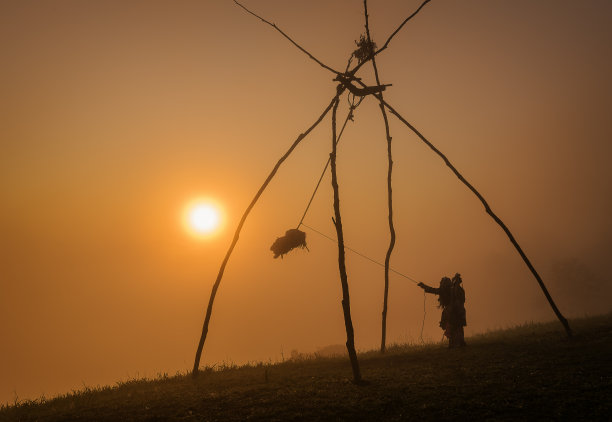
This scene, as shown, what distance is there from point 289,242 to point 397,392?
666 centimetres

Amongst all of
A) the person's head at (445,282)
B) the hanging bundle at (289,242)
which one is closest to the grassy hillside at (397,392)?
the person's head at (445,282)

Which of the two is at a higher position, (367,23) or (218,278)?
(367,23)

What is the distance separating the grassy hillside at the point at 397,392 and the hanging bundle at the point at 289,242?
12.7 ft

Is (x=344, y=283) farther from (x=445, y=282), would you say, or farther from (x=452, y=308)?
(x=445, y=282)

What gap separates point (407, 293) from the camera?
17562 centimetres

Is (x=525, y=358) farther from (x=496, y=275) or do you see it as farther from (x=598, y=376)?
(x=496, y=275)

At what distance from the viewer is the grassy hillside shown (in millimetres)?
8086

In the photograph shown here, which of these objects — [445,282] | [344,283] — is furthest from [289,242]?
[445,282]

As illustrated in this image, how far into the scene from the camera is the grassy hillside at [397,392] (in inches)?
318

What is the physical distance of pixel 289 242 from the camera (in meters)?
14.9

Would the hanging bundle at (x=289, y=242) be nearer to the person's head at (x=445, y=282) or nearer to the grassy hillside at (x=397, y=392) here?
the grassy hillside at (x=397, y=392)

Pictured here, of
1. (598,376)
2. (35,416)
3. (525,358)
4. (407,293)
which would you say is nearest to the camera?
(598,376)

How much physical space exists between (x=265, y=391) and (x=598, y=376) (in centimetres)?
746

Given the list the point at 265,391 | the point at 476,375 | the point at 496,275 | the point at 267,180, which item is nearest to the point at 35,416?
the point at 265,391
